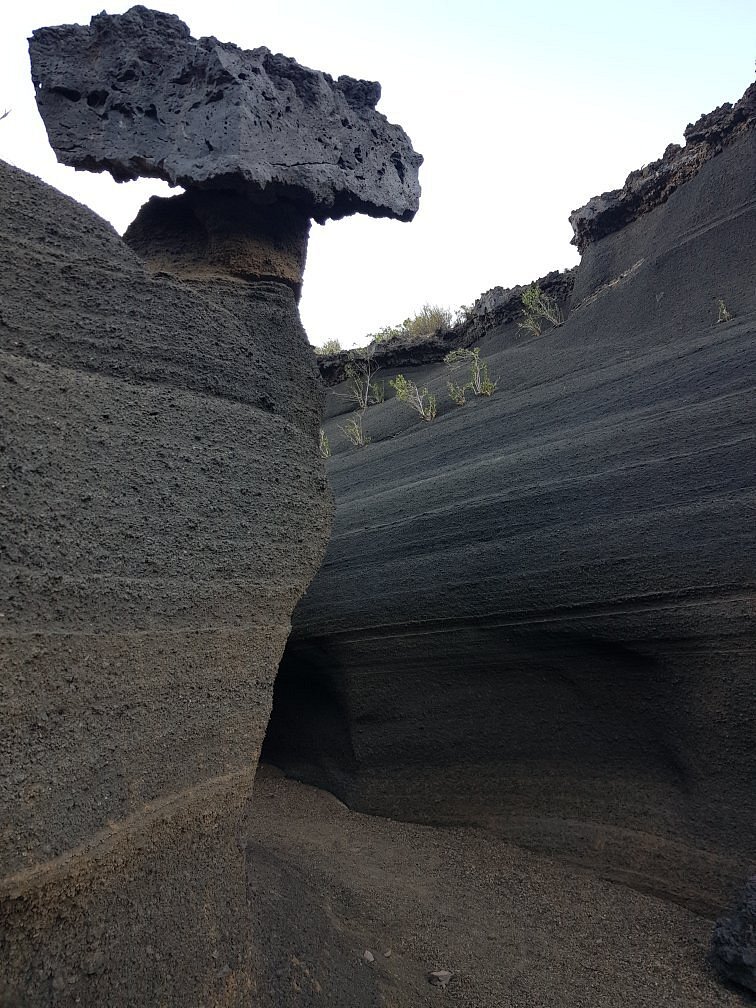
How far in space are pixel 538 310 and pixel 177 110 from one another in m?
6.00

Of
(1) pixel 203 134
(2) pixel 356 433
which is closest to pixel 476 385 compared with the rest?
(2) pixel 356 433

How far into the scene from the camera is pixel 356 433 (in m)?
7.35

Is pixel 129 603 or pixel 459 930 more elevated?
pixel 129 603

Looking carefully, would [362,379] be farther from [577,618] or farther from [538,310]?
[577,618]

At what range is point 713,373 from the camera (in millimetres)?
4051

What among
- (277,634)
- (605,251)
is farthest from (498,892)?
(605,251)

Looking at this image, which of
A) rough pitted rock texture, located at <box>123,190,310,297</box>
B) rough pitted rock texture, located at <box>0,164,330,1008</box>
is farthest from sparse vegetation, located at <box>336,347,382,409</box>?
rough pitted rock texture, located at <box>0,164,330,1008</box>

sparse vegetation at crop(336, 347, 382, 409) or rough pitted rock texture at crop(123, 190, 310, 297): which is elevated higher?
rough pitted rock texture at crop(123, 190, 310, 297)

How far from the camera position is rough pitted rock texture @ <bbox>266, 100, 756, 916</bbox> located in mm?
3275

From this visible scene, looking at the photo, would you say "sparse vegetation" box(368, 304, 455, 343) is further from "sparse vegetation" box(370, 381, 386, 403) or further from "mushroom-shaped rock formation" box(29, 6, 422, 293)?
"mushroom-shaped rock formation" box(29, 6, 422, 293)

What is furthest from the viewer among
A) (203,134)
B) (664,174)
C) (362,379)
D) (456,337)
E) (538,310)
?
(362,379)

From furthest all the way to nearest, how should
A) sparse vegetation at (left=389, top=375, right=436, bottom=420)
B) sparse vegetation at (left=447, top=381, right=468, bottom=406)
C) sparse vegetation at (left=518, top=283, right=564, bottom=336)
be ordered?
sparse vegetation at (left=518, top=283, right=564, bottom=336) → sparse vegetation at (left=389, top=375, right=436, bottom=420) → sparse vegetation at (left=447, top=381, right=468, bottom=406)

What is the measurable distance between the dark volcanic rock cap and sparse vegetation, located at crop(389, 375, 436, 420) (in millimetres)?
3668

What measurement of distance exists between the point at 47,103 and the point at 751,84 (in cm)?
577
